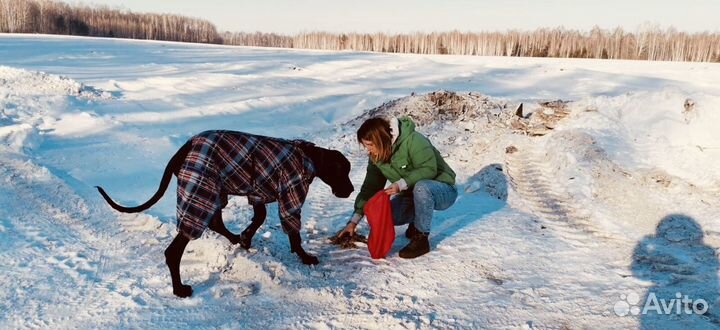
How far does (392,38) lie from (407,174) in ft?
171

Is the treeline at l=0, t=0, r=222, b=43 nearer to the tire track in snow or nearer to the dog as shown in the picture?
the tire track in snow

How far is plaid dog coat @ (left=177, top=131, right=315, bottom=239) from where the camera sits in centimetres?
358

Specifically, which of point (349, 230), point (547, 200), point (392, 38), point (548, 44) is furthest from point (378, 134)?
point (392, 38)

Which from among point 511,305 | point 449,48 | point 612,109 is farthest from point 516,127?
point 449,48

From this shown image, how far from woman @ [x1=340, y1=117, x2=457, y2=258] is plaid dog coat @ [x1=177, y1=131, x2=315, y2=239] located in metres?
0.62

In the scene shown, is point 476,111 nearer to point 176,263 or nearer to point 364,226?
point 364,226

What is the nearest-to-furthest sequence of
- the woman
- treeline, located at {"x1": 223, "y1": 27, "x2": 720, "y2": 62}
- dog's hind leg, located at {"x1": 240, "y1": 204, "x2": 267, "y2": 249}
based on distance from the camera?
the woman < dog's hind leg, located at {"x1": 240, "y1": 204, "x2": 267, "y2": 249} < treeline, located at {"x1": 223, "y1": 27, "x2": 720, "y2": 62}

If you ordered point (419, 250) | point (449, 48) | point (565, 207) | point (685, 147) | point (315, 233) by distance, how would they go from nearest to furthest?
point (419, 250) < point (315, 233) < point (565, 207) < point (685, 147) < point (449, 48)

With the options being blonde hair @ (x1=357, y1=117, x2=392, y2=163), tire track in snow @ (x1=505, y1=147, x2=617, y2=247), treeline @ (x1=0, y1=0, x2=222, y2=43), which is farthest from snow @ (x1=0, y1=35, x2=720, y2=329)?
treeline @ (x1=0, y1=0, x2=222, y2=43)

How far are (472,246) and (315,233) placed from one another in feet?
4.92

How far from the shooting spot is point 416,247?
4512 millimetres

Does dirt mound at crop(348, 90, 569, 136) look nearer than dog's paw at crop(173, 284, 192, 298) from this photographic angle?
No

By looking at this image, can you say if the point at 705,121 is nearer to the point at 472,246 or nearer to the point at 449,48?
the point at 472,246

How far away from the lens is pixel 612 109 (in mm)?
9461
